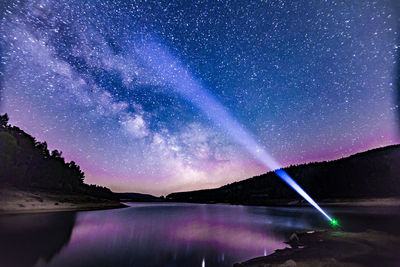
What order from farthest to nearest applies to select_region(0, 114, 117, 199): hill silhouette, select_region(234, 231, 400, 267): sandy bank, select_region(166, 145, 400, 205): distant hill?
Answer: select_region(166, 145, 400, 205): distant hill
select_region(0, 114, 117, 199): hill silhouette
select_region(234, 231, 400, 267): sandy bank

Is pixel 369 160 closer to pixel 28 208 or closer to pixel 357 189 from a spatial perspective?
pixel 357 189

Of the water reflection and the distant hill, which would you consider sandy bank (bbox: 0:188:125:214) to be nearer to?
the water reflection

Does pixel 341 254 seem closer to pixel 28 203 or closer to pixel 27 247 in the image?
pixel 27 247

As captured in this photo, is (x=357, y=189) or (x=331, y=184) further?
(x=331, y=184)

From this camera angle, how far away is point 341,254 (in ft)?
53.3

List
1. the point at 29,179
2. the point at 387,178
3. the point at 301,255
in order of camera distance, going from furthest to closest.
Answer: the point at 387,178 → the point at 29,179 → the point at 301,255

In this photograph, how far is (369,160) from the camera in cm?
13150

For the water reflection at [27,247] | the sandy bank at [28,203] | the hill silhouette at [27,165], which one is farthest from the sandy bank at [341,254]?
the hill silhouette at [27,165]

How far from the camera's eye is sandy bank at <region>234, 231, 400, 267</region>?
14.0 metres

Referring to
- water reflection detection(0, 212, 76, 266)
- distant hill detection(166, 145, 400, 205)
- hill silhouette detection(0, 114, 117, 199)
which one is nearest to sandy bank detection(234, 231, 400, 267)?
water reflection detection(0, 212, 76, 266)

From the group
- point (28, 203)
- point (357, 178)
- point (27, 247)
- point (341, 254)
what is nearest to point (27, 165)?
point (28, 203)

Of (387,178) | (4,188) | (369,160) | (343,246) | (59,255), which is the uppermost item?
(369,160)

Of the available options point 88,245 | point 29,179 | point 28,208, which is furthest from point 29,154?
point 88,245

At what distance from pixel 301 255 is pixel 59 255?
20441mm
